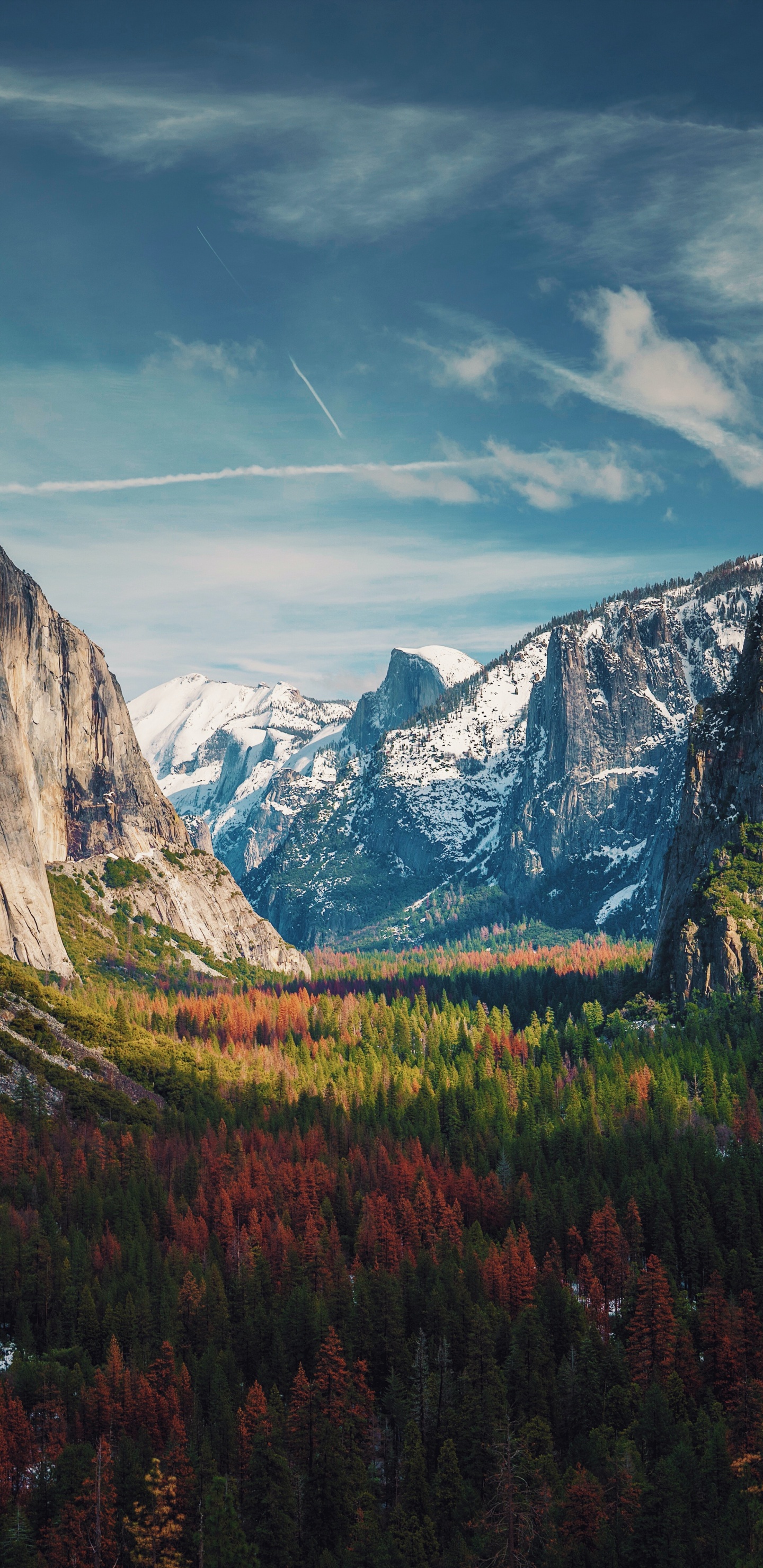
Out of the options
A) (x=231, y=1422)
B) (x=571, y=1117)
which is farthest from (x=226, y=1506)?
(x=571, y=1117)

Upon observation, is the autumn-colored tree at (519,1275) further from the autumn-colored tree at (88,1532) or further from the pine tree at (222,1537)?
the autumn-colored tree at (88,1532)

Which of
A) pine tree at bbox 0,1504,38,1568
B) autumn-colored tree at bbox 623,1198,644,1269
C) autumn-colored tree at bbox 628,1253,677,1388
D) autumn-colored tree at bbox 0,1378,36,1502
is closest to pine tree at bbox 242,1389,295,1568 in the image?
pine tree at bbox 0,1504,38,1568

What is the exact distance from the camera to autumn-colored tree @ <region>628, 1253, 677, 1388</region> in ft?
256

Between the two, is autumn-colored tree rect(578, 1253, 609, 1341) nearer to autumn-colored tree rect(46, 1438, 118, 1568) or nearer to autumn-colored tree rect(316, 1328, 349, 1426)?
autumn-colored tree rect(316, 1328, 349, 1426)

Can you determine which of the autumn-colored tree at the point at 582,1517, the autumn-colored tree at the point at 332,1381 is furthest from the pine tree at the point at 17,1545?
the autumn-colored tree at the point at 582,1517

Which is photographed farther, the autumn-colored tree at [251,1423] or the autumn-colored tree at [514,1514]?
the autumn-colored tree at [251,1423]

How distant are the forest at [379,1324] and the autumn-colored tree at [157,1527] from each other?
0.75ft

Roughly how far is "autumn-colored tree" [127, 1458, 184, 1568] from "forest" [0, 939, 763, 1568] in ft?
0.75

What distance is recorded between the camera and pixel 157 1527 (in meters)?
60.0

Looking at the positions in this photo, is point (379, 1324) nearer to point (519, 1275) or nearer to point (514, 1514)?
point (519, 1275)

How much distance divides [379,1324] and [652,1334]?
64.1 feet

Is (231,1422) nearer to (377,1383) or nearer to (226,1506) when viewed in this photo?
(226,1506)

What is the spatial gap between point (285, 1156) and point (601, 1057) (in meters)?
60.0

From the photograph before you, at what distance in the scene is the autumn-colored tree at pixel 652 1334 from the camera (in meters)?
78.1
